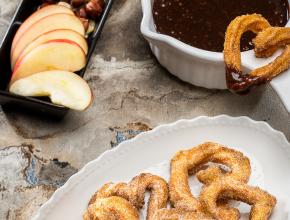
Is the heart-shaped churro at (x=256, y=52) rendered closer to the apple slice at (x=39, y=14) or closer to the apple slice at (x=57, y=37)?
the apple slice at (x=57, y=37)

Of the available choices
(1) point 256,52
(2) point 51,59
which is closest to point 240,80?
(1) point 256,52

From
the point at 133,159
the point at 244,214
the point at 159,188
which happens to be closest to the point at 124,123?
the point at 133,159

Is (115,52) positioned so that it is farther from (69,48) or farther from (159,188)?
(159,188)

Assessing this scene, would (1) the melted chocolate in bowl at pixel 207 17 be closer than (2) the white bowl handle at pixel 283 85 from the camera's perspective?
No

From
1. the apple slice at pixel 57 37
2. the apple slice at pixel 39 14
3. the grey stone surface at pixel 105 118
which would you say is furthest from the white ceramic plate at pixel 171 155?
the apple slice at pixel 39 14

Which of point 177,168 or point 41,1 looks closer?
point 177,168

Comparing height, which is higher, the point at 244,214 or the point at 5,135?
the point at 244,214
